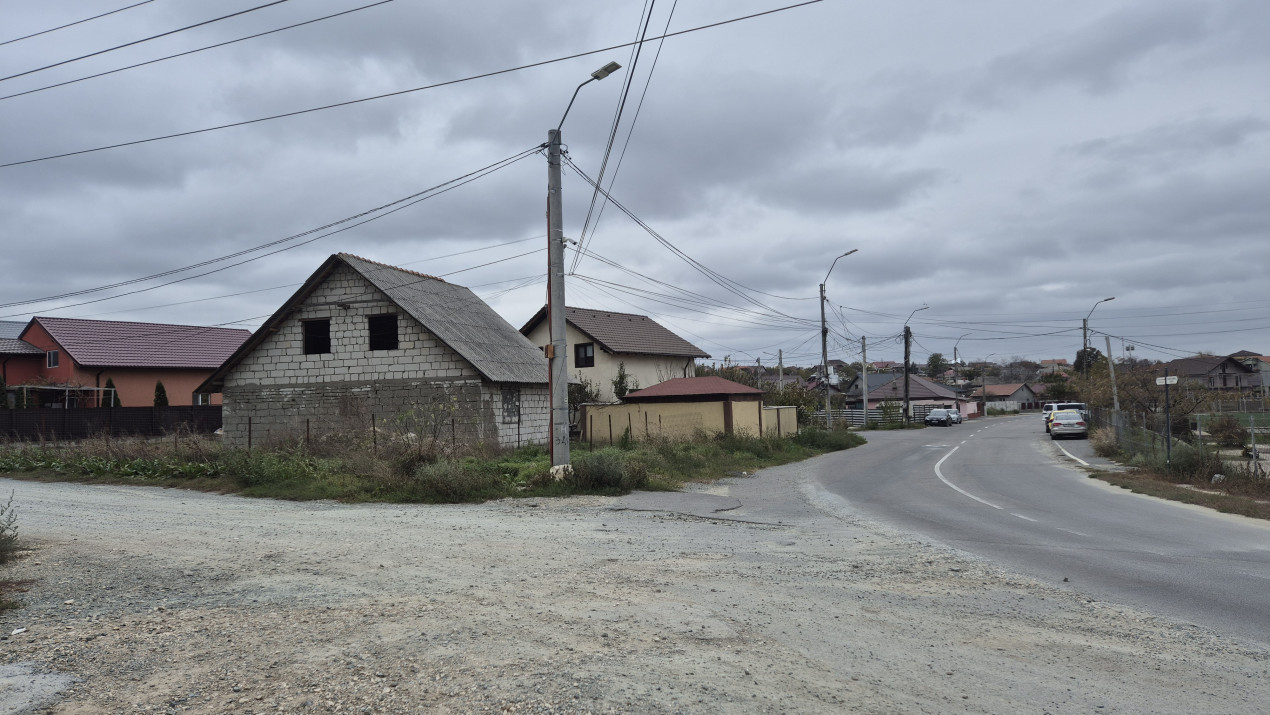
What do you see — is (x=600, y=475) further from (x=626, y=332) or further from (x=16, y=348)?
(x=16, y=348)

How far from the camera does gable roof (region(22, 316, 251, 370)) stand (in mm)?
44219

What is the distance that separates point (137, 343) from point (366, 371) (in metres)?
29.9

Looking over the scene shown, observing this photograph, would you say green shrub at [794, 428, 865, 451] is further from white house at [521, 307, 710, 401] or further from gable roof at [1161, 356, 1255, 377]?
gable roof at [1161, 356, 1255, 377]

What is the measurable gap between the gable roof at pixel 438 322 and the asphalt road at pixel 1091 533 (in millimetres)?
10934

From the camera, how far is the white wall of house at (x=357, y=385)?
2423 cm

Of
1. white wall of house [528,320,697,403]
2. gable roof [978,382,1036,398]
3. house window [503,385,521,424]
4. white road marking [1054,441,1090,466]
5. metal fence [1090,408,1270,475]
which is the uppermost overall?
white wall of house [528,320,697,403]

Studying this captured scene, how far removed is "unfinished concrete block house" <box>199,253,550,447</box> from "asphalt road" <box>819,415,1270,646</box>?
33.9 feet

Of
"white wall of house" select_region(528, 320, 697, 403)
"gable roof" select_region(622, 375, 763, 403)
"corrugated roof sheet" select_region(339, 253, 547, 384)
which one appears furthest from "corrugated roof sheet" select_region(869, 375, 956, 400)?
"corrugated roof sheet" select_region(339, 253, 547, 384)

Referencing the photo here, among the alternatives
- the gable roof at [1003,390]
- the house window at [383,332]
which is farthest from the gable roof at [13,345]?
the gable roof at [1003,390]

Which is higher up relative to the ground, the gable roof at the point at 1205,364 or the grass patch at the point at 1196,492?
the gable roof at the point at 1205,364

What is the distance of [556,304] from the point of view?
657 inches

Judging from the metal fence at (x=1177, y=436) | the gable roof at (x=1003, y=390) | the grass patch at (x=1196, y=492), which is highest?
the gable roof at (x=1003, y=390)

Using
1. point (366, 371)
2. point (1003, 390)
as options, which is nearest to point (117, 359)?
point (366, 371)

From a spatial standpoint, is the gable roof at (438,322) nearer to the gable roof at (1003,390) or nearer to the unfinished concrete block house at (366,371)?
the unfinished concrete block house at (366,371)
